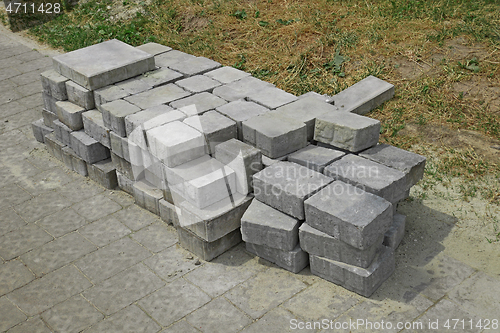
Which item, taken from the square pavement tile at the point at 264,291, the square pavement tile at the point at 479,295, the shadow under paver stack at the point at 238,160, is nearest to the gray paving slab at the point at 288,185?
the shadow under paver stack at the point at 238,160

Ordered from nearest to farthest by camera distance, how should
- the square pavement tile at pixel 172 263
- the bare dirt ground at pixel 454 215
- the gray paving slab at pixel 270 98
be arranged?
the square pavement tile at pixel 172 263 → the bare dirt ground at pixel 454 215 → the gray paving slab at pixel 270 98

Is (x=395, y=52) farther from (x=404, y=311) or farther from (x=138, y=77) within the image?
(x=404, y=311)

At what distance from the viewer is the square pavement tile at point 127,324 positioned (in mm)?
4953

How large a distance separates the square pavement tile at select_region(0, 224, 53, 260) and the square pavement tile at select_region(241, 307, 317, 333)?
265 centimetres

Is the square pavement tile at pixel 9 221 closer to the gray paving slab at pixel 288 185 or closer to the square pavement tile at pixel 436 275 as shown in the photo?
the gray paving slab at pixel 288 185

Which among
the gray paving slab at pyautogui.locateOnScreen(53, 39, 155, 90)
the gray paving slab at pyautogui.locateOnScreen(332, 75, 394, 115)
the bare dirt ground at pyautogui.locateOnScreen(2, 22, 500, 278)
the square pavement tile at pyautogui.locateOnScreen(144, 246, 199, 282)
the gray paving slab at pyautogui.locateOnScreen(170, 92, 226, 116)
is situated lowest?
the square pavement tile at pyautogui.locateOnScreen(144, 246, 199, 282)

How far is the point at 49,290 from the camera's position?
543cm

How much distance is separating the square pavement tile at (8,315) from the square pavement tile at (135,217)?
1.53m

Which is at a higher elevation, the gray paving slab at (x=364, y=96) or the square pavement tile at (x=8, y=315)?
the gray paving slab at (x=364, y=96)

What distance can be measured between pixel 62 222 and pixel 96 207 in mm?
442

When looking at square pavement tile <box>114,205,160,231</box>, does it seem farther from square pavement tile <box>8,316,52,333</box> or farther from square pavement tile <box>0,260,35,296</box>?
square pavement tile <box>8,316,52,333</box>

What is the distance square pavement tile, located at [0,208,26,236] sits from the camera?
20.8 feet

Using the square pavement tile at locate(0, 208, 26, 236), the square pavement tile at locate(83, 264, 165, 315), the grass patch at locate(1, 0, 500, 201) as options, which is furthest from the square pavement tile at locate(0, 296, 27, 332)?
the grass patch at locate(1, 0, 500, 201)

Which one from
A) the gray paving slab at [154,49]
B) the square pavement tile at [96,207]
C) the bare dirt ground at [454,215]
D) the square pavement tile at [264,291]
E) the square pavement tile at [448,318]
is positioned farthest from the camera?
the gray paving slab at [154,49]
